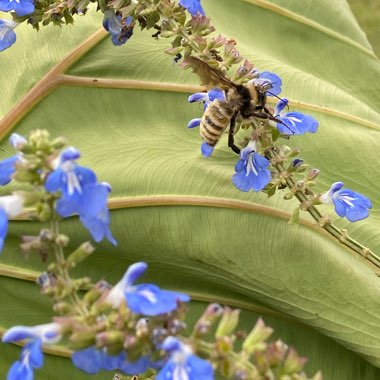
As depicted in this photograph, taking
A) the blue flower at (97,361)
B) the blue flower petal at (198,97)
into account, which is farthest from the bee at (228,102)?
the blue flower at (97,361)

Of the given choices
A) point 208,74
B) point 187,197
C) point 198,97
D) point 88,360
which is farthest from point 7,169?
point 187,197

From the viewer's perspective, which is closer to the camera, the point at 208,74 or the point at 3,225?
the point at 3,225

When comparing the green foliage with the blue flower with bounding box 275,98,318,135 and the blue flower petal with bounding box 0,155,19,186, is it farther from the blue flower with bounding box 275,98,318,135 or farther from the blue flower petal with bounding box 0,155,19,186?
the blue flower petal with bounding box 0,155,19,186

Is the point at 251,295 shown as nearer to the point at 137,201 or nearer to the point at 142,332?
the point at 137,201

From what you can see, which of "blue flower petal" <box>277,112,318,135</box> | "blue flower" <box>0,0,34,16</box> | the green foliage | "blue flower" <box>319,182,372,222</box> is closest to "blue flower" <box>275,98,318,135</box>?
"blue flower petal" <box>277,112,318,135</box>

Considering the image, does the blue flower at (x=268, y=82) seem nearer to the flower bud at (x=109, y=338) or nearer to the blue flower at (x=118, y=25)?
the blue flower at (x=118, y=25)

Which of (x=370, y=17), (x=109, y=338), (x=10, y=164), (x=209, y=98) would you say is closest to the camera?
(x=109, y=338)

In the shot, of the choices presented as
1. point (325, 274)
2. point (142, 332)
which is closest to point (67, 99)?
point (325, 274)

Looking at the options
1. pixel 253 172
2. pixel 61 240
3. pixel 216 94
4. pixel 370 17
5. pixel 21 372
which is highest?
pixel 370 17

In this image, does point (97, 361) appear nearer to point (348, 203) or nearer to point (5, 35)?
point (348, 203)
